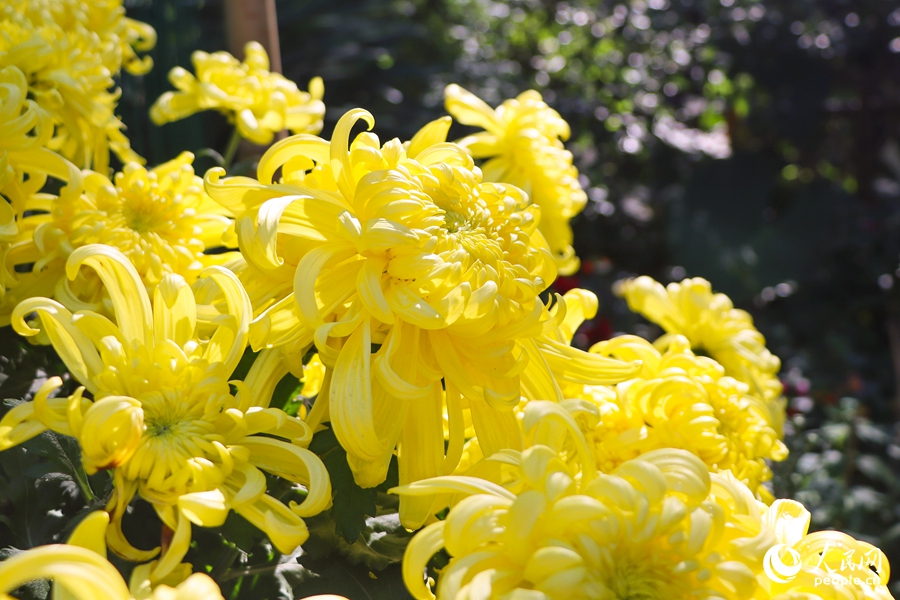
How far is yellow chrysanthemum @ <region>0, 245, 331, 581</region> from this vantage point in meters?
0.40

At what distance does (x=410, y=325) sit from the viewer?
1.67 feet

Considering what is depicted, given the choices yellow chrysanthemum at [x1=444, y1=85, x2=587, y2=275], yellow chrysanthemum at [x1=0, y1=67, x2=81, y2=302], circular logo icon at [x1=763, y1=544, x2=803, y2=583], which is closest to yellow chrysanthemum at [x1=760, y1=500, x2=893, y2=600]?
circular logo icon at [x1=763, y1=544, x2=803, y2=583]

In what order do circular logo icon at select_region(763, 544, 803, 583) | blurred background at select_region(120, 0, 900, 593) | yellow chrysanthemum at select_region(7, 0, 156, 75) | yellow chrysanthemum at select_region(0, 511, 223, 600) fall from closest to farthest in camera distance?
yellow chrysanthemum at select_region(0, 511, 223, 600) → circular logo icon at select_region(763, 544, 803, 583) → yellow chrysanthemum at select_region(7, 0, 156, 75) → blurred background at select_region(120, 0, 900, 593)

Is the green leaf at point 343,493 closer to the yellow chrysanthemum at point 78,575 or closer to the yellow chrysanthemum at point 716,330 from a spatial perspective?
the yellow chrysanthemum at point 78,575

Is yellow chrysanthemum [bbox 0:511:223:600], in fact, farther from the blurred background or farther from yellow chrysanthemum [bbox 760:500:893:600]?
the blurred background

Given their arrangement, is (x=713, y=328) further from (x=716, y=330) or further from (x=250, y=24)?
(x=250, y=24)

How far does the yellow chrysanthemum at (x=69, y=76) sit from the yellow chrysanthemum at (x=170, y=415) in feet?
0.76

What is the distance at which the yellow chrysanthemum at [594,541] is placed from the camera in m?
0.38

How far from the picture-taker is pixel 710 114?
10.8ft

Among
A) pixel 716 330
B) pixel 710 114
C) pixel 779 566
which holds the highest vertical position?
pixel 779 566

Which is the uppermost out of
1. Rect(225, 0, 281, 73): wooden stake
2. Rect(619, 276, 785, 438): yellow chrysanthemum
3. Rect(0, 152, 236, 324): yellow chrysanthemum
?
Rect(225, 0, 281, 73): wooden stake

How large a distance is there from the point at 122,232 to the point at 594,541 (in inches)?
17.0

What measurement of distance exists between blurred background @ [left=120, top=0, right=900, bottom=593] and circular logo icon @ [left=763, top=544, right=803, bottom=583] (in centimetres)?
168

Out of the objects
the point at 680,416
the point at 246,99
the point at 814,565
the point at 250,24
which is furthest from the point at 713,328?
the point at 250,24
